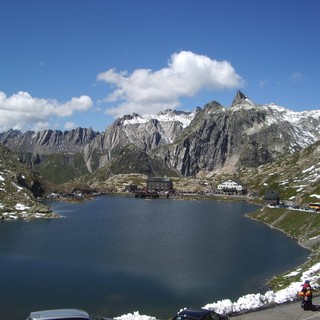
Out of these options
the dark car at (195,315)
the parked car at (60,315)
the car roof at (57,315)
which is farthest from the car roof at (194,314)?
the car roof at (57,315)

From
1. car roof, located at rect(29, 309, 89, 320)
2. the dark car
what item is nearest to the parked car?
car roof, located at rect(29, 309, 89, 320)

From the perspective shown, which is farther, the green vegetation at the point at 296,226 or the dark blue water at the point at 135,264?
the green vegetation at the point at 296,226

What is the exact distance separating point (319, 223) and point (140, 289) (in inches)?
2501

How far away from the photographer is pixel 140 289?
6681cm

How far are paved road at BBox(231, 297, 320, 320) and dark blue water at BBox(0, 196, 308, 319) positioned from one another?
793 inches

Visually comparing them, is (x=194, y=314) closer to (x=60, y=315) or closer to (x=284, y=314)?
(x=60, y=315)

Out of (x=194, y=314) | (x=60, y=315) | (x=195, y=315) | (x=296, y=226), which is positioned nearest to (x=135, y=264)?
(x=194, y=314)

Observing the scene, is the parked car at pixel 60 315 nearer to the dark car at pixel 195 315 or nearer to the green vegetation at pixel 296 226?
the dark car at pixel 195 315

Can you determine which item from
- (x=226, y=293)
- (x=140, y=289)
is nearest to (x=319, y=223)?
(x=226, y=293)

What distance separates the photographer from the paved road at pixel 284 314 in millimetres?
34438

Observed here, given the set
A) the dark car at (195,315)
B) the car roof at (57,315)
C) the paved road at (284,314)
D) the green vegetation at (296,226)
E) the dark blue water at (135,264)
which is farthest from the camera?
the green vegetation at (296,226)

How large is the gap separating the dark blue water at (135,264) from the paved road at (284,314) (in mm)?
20133

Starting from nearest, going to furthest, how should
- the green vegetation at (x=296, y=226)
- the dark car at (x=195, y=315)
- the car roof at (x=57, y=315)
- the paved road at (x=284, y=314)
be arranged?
the car roof at (x=57, y=315), the dark car at (x=195, y=315), the paved road at (x=284, y=314), the green vegetation at (x=296, y=226)

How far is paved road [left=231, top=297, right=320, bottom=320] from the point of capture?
113 feet
